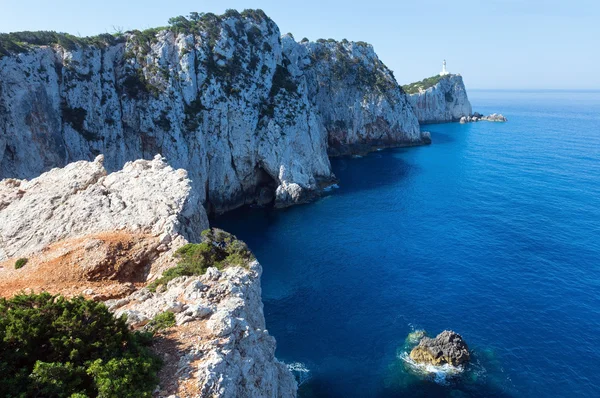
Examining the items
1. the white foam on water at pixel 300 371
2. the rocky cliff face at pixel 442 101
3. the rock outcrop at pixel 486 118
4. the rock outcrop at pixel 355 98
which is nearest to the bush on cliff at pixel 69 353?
the white foam on water at pixel 300 371

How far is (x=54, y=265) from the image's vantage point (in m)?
22.9

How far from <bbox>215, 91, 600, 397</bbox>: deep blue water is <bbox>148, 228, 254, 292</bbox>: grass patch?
43.4 ft

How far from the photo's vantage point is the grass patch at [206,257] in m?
21.5

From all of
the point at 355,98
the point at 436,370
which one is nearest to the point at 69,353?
the point at 436,370

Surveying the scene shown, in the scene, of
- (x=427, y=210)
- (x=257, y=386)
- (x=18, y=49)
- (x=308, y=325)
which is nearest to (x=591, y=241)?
(x=427, y=210)

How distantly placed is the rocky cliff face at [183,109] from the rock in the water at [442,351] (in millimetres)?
41828

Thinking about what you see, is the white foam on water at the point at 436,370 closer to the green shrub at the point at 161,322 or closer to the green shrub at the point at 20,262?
the green shrub at the point at 161,322

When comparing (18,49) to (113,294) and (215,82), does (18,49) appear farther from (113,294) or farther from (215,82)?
(113,294)

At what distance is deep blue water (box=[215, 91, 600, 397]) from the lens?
3169cm

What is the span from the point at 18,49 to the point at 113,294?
4580 centimetres

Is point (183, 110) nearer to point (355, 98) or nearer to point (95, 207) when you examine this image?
point (95, 207)

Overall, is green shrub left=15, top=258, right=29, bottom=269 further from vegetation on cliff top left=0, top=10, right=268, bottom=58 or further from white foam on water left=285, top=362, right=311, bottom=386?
vegetation on cliff top left=0, top=10, right=268, bottom=58

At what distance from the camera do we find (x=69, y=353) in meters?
13.9

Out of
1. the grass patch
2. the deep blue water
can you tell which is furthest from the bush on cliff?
the deep blue water
